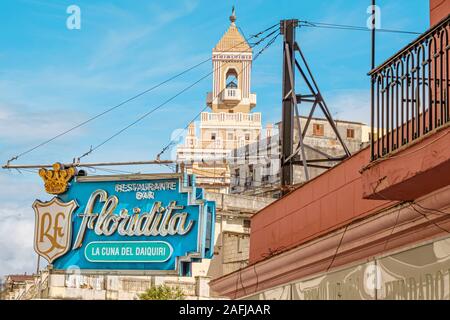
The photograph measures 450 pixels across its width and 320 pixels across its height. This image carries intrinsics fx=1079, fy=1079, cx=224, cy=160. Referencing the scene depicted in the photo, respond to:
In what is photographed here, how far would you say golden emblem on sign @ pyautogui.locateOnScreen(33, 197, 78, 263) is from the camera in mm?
23547

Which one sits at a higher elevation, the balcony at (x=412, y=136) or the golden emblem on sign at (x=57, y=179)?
the golden emblem on sign at (x=57, y=179)

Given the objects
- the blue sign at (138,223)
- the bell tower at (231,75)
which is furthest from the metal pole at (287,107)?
the bell tower at (231,75)

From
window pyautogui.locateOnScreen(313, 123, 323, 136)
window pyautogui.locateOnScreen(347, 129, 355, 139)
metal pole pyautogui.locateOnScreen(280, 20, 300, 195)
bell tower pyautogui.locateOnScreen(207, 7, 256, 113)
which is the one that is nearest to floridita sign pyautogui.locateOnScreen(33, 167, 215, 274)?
metal pole pyautogui.locateOnScreen(280, 20, 300, 195)

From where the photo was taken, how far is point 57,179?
2361cm

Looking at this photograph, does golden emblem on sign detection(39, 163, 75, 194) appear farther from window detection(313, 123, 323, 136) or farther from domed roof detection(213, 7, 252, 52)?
domed roof detection(213, 7, 252, 52)

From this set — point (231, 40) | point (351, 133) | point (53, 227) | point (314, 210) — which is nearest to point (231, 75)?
point (231, 40)

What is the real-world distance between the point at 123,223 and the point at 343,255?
12.1 meters

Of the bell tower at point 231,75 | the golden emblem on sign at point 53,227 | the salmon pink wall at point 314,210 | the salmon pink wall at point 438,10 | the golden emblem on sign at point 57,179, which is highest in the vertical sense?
the bell tower at point 231,75

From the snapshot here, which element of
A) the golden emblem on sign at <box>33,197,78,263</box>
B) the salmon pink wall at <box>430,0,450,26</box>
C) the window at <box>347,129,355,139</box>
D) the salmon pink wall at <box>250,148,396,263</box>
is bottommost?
the salmon pink wall at <box>250,148,396,263</box>

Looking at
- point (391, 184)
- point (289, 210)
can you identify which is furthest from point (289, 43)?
point (391, 184)

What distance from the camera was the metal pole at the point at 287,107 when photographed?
18.6 metres

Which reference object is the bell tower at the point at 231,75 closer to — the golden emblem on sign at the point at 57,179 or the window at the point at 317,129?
the window at the point at 317,129

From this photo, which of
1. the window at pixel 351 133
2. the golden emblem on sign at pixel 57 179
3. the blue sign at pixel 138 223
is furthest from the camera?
the window at pixel 351 133

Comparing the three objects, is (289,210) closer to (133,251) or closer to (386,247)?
(386,247)
